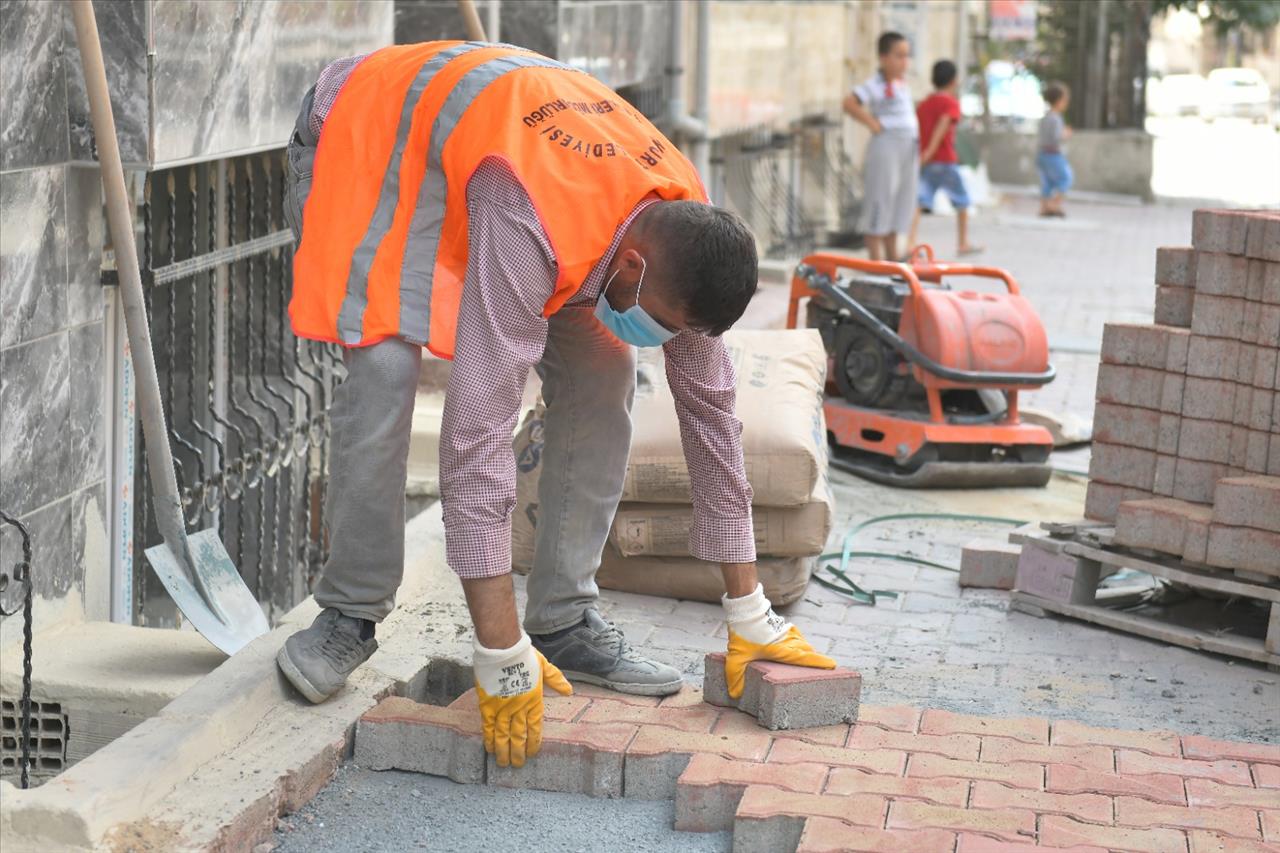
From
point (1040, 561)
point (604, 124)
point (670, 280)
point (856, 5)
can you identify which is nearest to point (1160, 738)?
point (1040, 561)

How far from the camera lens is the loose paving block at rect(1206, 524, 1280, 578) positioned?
4.58m

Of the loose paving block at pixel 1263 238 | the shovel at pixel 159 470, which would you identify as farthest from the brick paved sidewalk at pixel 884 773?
the loose paving block at pixel 1263 238

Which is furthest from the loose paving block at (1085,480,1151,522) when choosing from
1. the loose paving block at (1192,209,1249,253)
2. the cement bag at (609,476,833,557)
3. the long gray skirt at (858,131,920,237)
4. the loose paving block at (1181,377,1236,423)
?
the long gray skirt at (858,131,920,237)

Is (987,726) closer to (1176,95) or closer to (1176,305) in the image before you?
(1176,305)

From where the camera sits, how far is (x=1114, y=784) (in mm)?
3543

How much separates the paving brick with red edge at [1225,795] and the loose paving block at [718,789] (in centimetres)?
80

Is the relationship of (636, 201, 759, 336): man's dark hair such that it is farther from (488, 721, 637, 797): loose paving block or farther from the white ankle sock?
(488, 721, 637, 797): loose paving block

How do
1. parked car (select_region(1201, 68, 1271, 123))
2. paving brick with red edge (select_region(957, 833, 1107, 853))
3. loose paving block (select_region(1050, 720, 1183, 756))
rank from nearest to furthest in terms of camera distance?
paving brick with red edge (select_region(957, 833, 1107, 853))
loose paving block (select_region(1050, 720, 1183, 756))
parked car (select_region(1201, 68, 1271, 123))

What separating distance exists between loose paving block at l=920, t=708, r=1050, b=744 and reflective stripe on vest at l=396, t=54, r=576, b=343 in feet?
4.90

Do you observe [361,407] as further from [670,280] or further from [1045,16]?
[1045,16]

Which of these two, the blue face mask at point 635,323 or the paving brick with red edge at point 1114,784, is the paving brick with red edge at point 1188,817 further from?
the blue face mask at point 635,323

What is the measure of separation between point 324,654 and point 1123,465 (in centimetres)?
262

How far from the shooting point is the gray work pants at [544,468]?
357 centimetres

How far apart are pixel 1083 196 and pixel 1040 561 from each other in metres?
18.9
